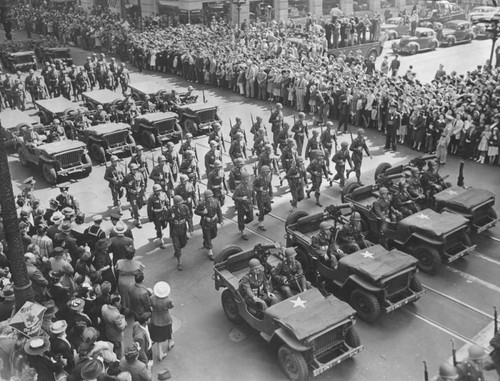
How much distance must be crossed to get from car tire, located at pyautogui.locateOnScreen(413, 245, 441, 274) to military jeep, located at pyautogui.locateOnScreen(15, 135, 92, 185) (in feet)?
36.2

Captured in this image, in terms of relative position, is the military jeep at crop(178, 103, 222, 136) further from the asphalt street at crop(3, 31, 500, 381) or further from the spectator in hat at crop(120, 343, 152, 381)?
the spectator in hat at crop(120, 343, 152, 381)

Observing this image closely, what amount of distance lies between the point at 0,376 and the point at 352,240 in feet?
22.7

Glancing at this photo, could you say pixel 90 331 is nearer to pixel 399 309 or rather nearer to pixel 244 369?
pixel 244 369

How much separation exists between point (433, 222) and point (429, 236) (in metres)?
0.45

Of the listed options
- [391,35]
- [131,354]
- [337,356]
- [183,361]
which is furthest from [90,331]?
[391,35]

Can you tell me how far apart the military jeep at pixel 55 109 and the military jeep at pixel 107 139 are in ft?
6.74

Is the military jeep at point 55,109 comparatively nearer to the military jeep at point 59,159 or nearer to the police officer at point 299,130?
the military jeep at point 59,159

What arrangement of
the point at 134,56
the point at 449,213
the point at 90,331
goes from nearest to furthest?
the point at 90,331 < the point at 449,213 < the point at 134,56

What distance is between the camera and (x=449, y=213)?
11.9 meters


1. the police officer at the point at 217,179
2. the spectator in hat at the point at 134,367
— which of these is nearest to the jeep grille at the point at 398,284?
the spectator in hat at the point at 134,367

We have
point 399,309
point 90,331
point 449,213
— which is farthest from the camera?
point 449,213

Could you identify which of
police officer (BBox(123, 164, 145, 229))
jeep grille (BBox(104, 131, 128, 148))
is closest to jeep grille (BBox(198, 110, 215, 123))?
jeep grille (BBox(104, 131, 128, 148))

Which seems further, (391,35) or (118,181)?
(391,35)

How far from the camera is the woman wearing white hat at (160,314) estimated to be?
8.80 m
